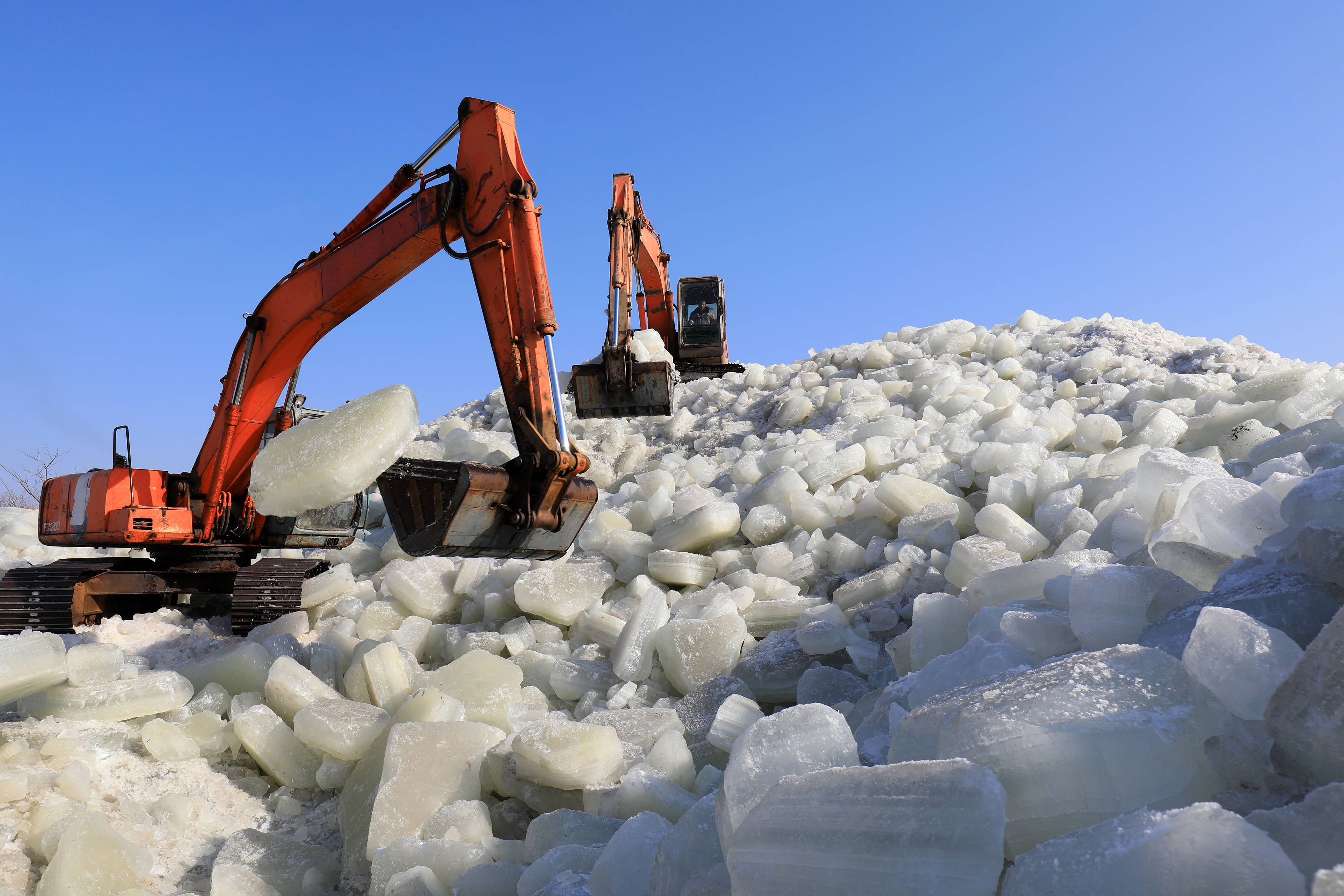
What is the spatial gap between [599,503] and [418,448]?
1617 mm

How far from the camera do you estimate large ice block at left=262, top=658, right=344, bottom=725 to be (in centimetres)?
280

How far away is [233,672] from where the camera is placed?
308cm

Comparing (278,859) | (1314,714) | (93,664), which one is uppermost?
(1314,714)

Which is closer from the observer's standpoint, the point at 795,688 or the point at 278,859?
the point at 278,859

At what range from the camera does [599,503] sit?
198 inches

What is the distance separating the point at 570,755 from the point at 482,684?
28.9 inches

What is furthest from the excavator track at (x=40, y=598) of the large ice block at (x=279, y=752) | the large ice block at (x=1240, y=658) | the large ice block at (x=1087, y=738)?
the large ice block at (x=1240, y=658)

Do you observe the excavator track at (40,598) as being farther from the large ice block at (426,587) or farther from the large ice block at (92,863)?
the large ice block at (92,863)

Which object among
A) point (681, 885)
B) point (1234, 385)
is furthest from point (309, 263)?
point (1234, 385)

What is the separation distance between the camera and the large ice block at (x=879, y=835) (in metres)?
1.06

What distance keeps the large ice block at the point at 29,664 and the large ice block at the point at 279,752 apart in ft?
1.87

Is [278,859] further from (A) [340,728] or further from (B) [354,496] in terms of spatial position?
(B) [354,496]

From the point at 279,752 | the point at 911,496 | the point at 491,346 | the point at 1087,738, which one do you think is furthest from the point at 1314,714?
the point at 491,346

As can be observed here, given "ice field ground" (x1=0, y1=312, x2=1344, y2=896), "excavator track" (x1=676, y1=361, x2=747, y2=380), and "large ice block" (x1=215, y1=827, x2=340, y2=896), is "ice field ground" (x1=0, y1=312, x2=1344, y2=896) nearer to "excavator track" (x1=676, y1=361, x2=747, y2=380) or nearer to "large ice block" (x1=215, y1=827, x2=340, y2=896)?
"large ice block" (x1=215, y1=827, x2=340, y2=896)
